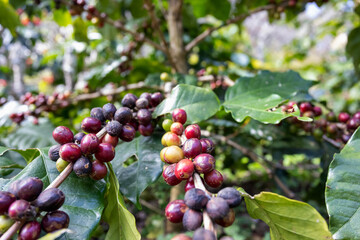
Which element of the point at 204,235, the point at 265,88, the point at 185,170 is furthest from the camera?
the point at 265,88

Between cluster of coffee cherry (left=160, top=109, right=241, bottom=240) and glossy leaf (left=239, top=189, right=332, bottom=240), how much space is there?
0.24 feet

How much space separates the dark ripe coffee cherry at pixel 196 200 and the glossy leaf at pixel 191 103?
314mm

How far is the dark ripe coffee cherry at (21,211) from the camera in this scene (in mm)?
372

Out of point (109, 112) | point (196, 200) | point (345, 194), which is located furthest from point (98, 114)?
point (345, 194)

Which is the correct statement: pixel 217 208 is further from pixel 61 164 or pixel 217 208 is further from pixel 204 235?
pixel 61 164

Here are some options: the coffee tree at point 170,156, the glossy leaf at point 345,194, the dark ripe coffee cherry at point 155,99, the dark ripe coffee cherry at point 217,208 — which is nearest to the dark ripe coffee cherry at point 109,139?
the coffee tree at point 170,156

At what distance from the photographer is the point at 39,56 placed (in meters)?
3.80

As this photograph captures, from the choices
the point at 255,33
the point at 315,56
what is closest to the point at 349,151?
the point at 255,33

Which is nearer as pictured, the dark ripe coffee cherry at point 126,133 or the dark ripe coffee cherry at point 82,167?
the dark ripe coffee cherry at point 82,167

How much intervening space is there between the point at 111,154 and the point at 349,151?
0.56 metres

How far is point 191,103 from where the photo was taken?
0.72m

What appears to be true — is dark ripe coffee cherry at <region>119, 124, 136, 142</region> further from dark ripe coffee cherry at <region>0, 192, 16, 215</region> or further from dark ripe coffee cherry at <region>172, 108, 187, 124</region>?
dark ripe coffee cherry at <region>0, 192, 16, 215</region>

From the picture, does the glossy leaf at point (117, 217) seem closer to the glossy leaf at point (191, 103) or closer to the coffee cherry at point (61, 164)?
the coffee cherry at point (61, 164)

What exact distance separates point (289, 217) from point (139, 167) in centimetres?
39
